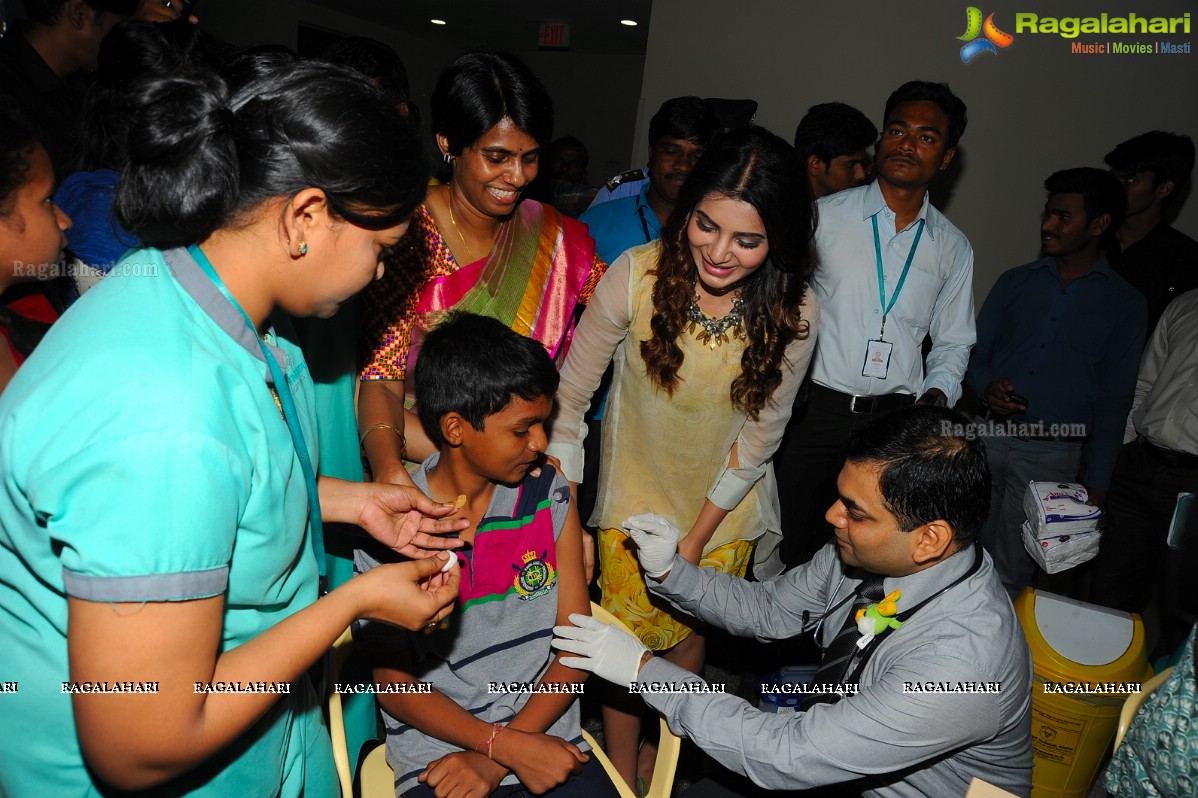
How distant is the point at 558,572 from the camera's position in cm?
174

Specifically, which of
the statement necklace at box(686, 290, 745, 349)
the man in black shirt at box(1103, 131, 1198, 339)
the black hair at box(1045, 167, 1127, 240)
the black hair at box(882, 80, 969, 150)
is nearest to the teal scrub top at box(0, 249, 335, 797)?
the statement necklace at box(686, 290, 745, 349)

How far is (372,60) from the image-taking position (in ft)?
8.35

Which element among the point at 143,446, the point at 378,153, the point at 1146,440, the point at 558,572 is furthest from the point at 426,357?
the point at 1146,440

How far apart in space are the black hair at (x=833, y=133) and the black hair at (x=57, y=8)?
2.84 m

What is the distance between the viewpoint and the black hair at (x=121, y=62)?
1682 mm

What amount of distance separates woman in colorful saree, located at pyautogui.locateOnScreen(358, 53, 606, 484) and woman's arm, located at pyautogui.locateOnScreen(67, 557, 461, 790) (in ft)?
2.51

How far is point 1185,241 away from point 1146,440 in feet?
4.09

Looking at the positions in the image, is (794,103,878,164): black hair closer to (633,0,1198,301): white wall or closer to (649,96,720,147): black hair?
(649,96,720,147): black hair

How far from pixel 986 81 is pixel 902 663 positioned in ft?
13.3

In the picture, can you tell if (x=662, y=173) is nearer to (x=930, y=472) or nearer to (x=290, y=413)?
(x=930, y=472)

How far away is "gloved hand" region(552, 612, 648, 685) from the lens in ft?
5.30

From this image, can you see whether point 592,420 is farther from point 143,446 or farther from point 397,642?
point 143,446

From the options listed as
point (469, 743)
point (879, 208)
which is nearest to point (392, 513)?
point (469, 743)

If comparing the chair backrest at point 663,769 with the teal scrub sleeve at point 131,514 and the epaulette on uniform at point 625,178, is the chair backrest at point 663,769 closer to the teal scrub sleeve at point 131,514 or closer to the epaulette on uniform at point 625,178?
the teal scrub sleeve at point 131,514
